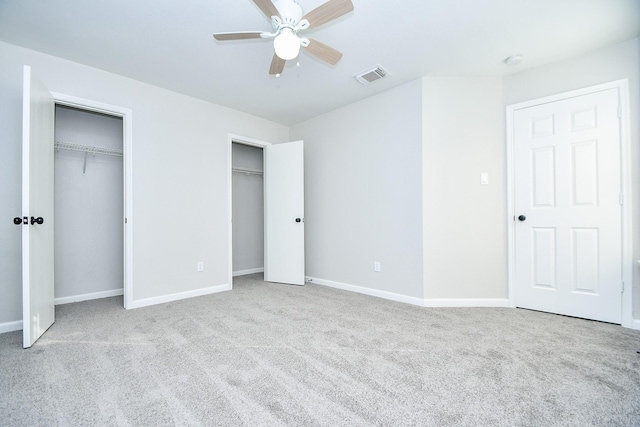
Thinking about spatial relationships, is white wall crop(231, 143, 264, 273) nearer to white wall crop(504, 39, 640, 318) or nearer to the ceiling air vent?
the ceiling air vent

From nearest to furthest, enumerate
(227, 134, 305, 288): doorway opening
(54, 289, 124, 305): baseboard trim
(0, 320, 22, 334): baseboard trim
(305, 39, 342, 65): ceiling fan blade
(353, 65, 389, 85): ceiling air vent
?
(305, 39, 342, 65): ceiling fan blade < (0, 320, 22, 334): baseboard trim < (353, 65, 389, 85): ceiling air vent < (54, 289, 124, 305): baseboard trim < (227, 134, 305, 288): doorway opening

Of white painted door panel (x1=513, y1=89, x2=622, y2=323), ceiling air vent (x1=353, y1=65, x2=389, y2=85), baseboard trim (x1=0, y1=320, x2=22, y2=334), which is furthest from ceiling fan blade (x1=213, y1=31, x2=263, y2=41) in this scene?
baseboard trim (x1=0, y1=320, x2=22, y2=334)

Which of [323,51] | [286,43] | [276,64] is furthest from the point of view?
[276,64]

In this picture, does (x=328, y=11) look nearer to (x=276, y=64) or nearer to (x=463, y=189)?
(x=276, y=64)

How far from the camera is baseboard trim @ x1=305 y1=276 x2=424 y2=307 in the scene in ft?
10.2

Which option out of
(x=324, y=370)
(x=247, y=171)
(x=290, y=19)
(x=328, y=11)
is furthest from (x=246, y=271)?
(x=328, y=11)

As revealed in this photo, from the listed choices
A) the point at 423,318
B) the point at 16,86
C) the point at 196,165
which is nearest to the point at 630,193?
the point at 423,318

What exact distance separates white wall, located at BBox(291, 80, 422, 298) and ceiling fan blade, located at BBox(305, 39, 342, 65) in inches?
54.9

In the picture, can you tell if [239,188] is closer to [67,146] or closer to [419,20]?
[67,146]

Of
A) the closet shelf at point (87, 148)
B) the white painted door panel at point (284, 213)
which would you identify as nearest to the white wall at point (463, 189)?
the white painted door panel at point (284, 213)

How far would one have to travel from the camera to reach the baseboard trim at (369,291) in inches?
122

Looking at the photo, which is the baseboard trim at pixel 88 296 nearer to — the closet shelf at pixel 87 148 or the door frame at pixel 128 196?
the door frame at pixel 128 196

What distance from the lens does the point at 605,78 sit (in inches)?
98.7

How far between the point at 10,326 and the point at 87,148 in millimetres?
1999
